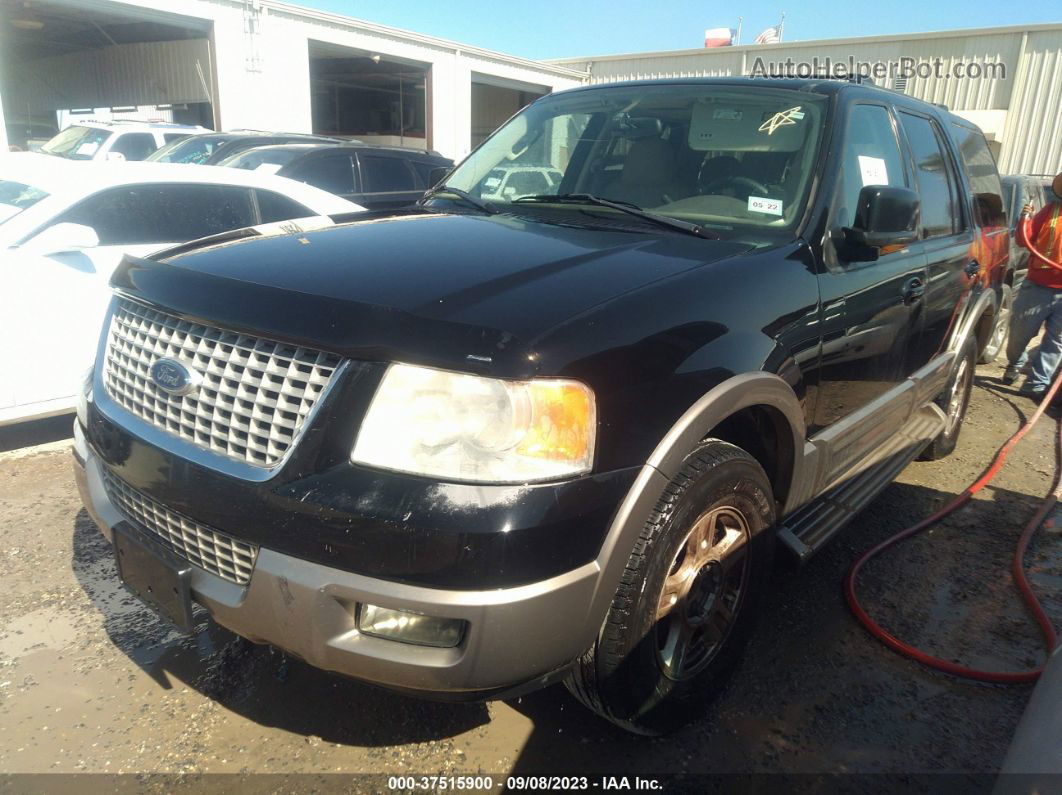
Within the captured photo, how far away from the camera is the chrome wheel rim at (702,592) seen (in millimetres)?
2135

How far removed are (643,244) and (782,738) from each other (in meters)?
1.59

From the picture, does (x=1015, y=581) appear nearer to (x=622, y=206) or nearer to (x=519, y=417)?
(x=622, y=206)

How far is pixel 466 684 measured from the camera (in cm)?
171

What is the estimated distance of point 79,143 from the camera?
43.1ft

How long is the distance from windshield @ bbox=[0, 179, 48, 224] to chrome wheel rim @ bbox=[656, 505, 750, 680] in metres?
4.23

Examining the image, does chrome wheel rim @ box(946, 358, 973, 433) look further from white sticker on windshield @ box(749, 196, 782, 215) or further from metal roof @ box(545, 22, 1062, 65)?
metal roof @ box(545, 22, 1062, 65)

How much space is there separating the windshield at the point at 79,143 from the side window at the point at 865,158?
12.6 metres

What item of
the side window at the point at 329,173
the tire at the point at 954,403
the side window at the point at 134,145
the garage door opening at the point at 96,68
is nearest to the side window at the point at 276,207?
the side window at the point at 329,173

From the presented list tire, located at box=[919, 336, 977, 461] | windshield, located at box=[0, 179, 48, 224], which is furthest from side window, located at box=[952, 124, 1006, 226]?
windshield, located at box=[0, 179, 48, 224]

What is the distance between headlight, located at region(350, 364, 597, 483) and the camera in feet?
5.47

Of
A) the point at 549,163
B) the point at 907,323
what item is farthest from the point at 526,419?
the point at 907,323

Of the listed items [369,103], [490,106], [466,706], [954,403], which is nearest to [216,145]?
[954,403]

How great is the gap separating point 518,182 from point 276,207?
2.65 meters

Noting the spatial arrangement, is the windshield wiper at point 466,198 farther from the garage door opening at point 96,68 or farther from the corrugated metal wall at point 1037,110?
the corrugated metal wall at point 1037,110
